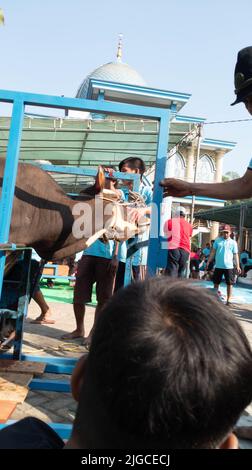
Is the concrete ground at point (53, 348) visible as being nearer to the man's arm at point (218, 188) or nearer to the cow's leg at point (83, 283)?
the cow's leg at point (83, 283)

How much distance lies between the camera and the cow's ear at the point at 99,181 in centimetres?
299

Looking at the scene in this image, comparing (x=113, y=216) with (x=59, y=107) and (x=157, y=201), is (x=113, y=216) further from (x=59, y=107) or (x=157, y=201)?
(x=59, y=107)

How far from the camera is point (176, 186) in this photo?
2.54 m

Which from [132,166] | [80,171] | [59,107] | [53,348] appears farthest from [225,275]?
[59,107]

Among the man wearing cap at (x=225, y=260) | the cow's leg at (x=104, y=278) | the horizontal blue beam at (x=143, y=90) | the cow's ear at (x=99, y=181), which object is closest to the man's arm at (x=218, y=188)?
the cow's ear at (x=99, y=181)

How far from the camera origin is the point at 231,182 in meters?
2.52

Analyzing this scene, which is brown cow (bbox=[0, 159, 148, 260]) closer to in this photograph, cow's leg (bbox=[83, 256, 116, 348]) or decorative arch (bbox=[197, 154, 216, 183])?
cow's leg (bbox=[83, 256, 116, 348])

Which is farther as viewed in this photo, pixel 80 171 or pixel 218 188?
pixel 80 171

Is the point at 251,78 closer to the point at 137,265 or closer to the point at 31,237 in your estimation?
the point at 31,237

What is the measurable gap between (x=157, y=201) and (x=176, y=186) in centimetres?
16

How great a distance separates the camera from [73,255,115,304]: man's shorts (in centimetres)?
408

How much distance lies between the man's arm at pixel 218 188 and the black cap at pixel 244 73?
48cm

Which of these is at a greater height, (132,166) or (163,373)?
(132,166)

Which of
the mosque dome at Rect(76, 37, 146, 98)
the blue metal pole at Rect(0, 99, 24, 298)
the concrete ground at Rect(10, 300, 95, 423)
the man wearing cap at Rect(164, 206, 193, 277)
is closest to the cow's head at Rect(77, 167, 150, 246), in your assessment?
the blue metal pole at Rect(0, 99, 24, 298)
